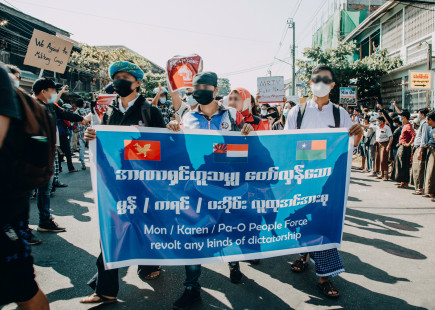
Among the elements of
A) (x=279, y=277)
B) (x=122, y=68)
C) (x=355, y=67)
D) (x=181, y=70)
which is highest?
(x=355, y=67)

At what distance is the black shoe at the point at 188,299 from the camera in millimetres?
2787

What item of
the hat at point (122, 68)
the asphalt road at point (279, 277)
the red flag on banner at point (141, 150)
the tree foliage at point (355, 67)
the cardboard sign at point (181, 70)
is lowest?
the asphalt road at point (279, 277)

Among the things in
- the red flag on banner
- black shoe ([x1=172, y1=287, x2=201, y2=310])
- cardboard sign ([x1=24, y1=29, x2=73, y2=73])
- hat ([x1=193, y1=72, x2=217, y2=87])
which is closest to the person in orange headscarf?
hat ([x1=193, y1=72, x2=217, y2=87])

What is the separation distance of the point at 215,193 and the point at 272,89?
1296 cm

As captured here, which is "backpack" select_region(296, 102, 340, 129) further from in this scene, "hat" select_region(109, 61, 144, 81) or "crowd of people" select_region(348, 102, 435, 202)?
"crowd of people" select_region(348, 102, 435, 202)

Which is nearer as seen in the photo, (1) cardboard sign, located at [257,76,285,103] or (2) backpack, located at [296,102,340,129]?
(2) backpack, located at [296,102,340,129]

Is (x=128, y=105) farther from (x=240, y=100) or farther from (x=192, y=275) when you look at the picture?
(x=192, y=275)

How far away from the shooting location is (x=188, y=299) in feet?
9.30

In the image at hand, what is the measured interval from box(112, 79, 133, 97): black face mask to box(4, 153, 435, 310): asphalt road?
1.91 m

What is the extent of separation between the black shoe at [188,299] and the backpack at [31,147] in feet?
5.22

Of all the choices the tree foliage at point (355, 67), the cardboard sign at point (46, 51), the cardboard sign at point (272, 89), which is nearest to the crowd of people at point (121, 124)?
the cardboard sign at point (46, 51)

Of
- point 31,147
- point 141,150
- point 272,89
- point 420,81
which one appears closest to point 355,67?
point 272,89

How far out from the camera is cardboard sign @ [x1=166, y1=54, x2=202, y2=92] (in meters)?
5.07

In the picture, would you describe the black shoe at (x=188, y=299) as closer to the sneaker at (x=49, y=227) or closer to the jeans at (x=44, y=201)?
the jeans at (x=44, y=201)
